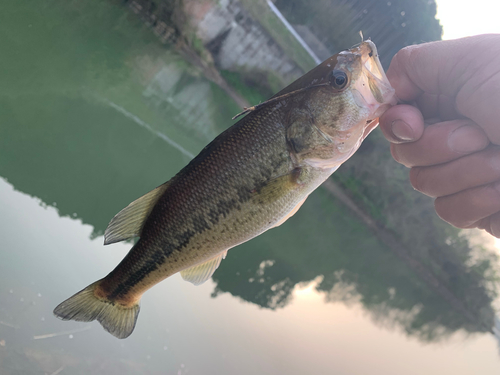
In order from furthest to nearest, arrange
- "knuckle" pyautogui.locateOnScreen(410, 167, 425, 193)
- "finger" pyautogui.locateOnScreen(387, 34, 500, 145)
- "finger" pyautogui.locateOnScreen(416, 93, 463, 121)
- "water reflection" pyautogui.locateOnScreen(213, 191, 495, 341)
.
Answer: "water reflection" pyautogui.locateOnScreen(213, 191, 495, 341) → "knuckle" pyautogui.locateOnScreen(410, 167, 425, 193) → "finger" pyautogui.locateOnScreen(416, 93, 463, 121) → "finger" pyautogui.locateOnScreen(387, 34, 500, 145)

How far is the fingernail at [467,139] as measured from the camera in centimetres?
135

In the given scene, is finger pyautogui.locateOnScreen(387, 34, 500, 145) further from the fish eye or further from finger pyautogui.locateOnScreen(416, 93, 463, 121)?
the fish eye

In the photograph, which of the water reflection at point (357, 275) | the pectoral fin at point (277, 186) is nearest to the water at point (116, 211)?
the water reflection at point (357, 275)

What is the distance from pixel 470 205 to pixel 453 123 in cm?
44

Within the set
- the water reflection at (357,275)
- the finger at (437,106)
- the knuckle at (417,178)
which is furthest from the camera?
the water reflection at (357,275)

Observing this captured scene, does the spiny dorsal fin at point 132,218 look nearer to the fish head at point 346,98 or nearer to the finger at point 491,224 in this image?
the fish head at point 346,98

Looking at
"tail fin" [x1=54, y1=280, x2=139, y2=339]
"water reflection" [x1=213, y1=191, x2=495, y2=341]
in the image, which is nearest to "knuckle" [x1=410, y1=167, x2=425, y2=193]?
"tail fin" [x1=54, y1=280, x2=139, y2=339]

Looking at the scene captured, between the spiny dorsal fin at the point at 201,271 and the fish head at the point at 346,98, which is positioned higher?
the fish head at the point at 346,98

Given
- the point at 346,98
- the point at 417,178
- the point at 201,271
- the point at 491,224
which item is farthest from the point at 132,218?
the point at 491,224

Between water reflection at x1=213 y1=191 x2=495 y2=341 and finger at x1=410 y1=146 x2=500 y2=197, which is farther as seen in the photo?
water reflection at x1=213 y1=191 x2=495 y2=341

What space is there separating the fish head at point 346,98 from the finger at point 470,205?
2.05ft

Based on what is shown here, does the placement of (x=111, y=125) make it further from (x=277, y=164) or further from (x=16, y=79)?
(x=277, y=164)

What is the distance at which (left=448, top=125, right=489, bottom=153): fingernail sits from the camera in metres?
1.35

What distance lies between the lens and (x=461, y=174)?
1427 millimetres
